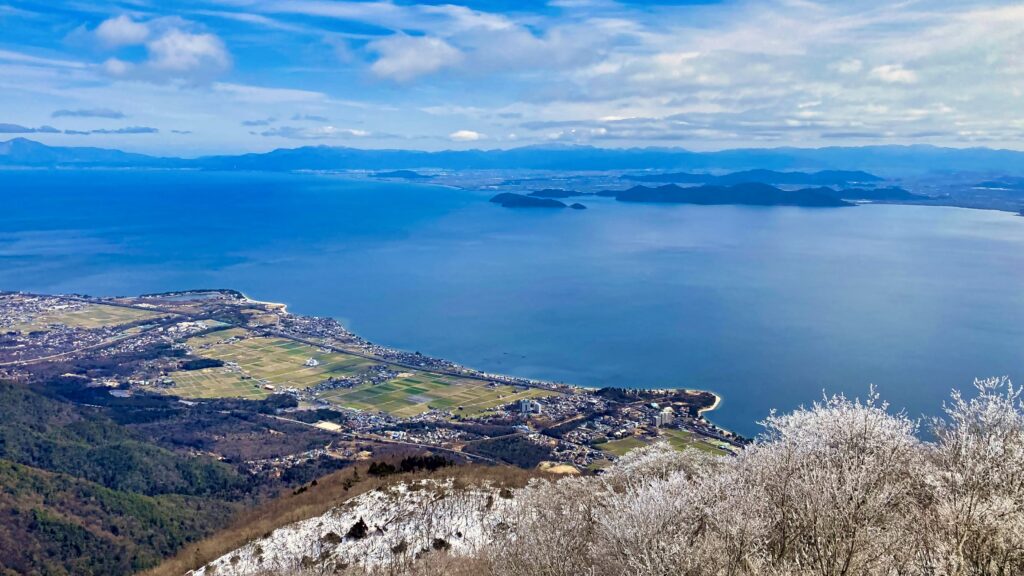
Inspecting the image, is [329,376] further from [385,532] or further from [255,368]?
[385,532]

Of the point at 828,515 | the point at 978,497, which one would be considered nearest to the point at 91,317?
the point at 828,515

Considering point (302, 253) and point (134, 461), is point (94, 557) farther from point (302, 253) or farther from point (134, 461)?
point (302, 253)

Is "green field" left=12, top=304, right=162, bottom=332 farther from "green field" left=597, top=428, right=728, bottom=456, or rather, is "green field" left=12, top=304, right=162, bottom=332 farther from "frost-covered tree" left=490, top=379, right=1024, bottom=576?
"frost-covered tree" left=490, top=379, right=1024, bottom=576

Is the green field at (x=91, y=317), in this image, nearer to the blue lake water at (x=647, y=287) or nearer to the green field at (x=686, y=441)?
the blue lake water at (x=647, y=287)

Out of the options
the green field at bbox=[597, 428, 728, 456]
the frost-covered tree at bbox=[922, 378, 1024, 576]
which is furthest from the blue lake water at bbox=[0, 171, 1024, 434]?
the frost-covered tree at bbox=[922, 378, 1024, 576]

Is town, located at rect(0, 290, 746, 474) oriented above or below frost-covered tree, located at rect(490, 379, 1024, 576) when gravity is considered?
below

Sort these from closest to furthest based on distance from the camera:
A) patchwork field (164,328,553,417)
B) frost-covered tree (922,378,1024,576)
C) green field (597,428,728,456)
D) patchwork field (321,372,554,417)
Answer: frost-covered tree (922,378,1024,576) < green field (597,428,728,456) < patchwork field (321,372,554,417) < patchwork field (164,328,553,417)

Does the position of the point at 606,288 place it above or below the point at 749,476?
below

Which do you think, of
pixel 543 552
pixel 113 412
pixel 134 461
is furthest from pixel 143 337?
pixel 543 552
